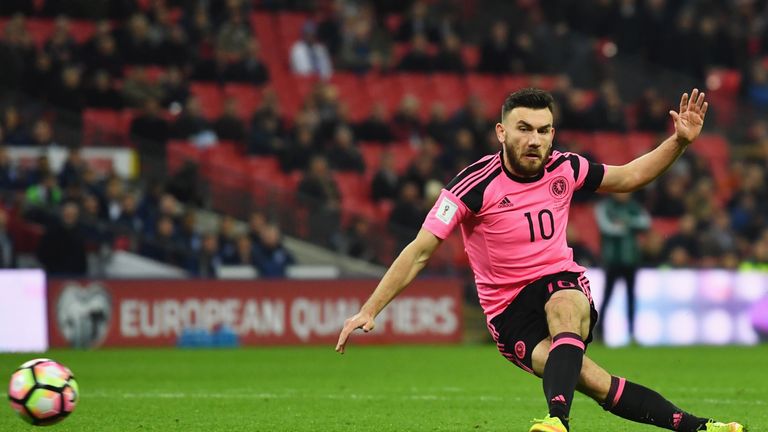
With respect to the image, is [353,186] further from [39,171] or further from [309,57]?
[39,171]

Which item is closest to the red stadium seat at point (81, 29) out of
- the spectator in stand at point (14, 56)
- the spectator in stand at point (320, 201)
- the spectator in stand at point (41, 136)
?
the spectator in stand at point (14, 56)

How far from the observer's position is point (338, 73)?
24.2 metres

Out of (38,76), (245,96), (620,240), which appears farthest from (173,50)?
(620,240)

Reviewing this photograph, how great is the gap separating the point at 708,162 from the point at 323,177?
8.07 m

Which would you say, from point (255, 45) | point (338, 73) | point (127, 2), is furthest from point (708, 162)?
point (127, 2)

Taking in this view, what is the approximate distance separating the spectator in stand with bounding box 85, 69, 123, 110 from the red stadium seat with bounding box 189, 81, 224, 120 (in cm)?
162

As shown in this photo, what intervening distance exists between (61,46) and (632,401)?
611 inches

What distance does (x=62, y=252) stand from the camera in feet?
58.1

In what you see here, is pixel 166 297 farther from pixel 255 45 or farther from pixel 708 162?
pixel 708 162

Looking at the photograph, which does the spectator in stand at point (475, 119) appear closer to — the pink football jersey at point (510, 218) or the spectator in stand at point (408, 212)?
the spectator in stand at point (408, 212)

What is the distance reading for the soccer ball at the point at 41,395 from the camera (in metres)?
7.57

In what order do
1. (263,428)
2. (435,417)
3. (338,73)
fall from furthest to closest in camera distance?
(338,73) → (435,417) → (263,428)

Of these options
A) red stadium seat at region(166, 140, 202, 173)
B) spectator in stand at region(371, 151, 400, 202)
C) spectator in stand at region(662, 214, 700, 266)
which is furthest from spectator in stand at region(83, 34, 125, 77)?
spectator in stand at region(662, 214, 700, 266)

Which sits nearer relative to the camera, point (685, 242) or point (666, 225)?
point (685, 242)
